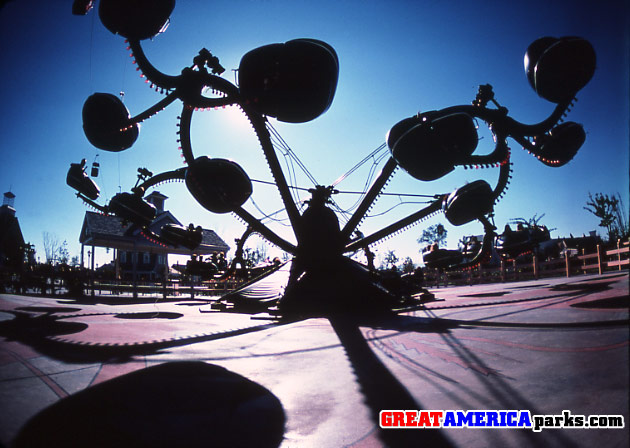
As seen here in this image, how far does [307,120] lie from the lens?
2979 millimetres

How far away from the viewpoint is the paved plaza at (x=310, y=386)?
1.49m

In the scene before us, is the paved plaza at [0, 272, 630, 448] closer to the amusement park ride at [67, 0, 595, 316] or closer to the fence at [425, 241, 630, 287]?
the amusement park ride at [67, 0, 595, 316]

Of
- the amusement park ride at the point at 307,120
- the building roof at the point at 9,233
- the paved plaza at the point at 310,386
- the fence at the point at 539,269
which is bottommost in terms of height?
the fence at the point at 539,269

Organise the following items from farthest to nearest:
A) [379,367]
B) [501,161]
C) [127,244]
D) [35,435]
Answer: [127,244] < [501,161] < [379,367] < [35,435]

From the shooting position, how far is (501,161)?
6.19 metres

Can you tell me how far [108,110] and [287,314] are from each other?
628 cm

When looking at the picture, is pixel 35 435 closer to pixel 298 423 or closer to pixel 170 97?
pixel 298 423

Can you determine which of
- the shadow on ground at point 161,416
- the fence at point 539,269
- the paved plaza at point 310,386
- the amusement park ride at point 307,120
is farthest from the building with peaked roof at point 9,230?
the fence at point 539,269

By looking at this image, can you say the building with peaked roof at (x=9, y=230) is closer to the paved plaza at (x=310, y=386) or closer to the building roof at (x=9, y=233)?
the building roof at (x=9, y=233)

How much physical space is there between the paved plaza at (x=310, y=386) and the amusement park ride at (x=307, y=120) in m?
2.61

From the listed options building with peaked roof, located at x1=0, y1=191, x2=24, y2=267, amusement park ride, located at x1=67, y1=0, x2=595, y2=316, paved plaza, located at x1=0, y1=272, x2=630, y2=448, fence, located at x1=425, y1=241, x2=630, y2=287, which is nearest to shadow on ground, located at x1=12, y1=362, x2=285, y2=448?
paved plaza, located at x1=0, y1=272, x2=630, y2=448

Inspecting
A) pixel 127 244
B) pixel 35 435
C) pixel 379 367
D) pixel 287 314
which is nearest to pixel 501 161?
pixel 379 367

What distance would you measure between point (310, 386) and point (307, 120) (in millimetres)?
2872

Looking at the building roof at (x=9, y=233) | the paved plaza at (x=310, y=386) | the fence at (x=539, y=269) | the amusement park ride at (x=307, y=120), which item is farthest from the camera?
the fence at (x=539, y=269)
